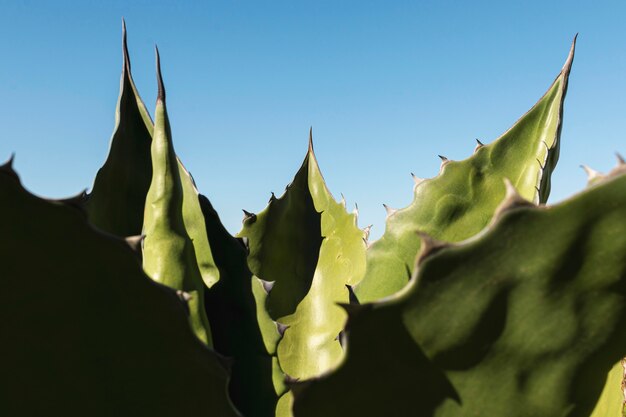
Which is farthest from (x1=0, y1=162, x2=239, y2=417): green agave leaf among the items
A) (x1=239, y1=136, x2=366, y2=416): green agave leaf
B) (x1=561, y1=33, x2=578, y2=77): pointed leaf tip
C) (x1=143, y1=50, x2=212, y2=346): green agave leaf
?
(x1=561, y1=33, x2=578, y2=77): pointed leaf tip

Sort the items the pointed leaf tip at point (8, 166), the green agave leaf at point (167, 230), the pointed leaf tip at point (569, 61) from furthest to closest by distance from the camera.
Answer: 1. the pointed leaf tip at point (569, 61)
2. the green agave leaf at point (167, 230)
3. the pointed leaf tip at point (8, 166)

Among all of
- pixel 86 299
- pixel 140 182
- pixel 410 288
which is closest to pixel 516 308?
pixel 410 288

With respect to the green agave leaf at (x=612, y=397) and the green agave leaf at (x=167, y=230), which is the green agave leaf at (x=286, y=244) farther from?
the green agave leaf at (x=612, y=397)

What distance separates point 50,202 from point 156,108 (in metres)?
0.26

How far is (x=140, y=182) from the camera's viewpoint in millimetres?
764

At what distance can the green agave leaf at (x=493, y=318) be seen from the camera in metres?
0.48

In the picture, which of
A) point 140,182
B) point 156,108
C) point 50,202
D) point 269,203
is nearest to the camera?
point 50,202

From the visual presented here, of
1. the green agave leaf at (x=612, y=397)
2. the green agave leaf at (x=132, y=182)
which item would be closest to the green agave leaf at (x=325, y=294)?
the green agave leaf at (x=132, y=182)

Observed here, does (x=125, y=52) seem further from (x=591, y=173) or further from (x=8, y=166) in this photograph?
(x=591, y=173)

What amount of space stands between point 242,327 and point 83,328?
30 centimetres

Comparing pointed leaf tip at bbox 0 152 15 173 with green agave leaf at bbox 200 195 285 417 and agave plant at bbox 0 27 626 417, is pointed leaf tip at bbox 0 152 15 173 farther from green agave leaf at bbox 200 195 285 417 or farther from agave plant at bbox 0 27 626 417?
green agave leaf at bbox 200 195 285 417

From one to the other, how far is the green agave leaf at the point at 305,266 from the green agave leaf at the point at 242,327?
0.11 metres

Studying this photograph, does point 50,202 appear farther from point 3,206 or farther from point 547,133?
point 547,133

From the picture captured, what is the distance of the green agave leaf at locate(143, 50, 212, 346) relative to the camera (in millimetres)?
642
